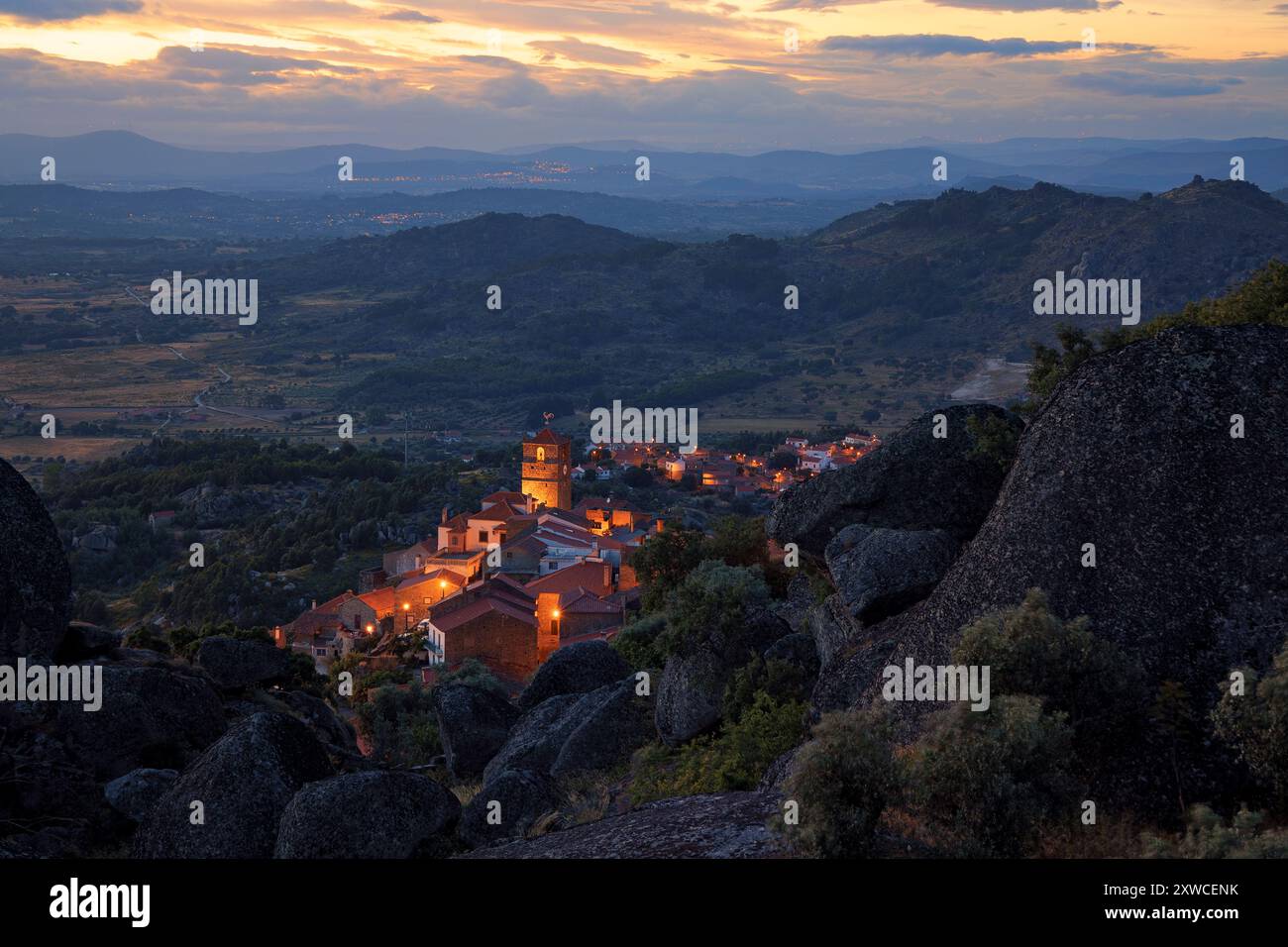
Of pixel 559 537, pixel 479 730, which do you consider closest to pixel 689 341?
pixel 559 537

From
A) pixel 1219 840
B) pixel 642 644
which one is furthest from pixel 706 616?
pixel 1219 840

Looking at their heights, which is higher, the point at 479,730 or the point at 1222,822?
the point at 1222,822

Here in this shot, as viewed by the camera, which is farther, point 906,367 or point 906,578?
point 906,367

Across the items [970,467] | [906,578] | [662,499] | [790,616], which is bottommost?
[662,499]

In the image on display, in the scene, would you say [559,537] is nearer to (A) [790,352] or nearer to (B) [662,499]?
(B) [662,499]

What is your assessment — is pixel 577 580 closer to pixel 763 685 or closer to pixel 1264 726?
pixel 763 685

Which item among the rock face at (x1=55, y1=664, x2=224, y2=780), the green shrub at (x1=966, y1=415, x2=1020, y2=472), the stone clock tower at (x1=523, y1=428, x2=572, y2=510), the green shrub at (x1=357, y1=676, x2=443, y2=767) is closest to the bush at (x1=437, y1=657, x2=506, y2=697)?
the green shrub at (x1=357, y1=676, x2=443, y2=767)
